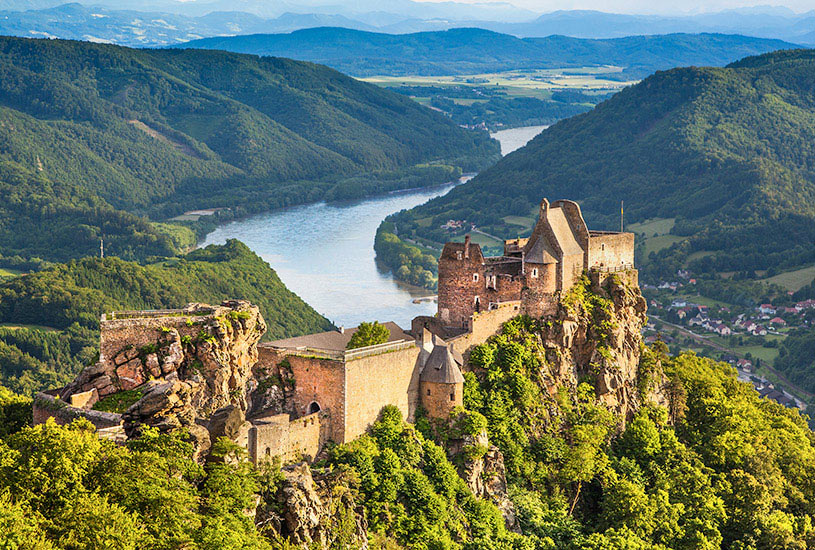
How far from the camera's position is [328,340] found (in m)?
59.5

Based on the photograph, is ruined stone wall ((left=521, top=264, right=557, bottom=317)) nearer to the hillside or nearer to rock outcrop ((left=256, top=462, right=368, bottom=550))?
the hillside

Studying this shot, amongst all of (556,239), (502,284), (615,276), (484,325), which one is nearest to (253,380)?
(484,325)

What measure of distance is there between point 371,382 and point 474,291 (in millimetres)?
13869

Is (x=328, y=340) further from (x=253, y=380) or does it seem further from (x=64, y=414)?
(x=64, y=414)

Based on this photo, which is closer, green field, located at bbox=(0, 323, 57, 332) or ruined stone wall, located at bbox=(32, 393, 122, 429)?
ruined stone wall, located at bbox=(32, 393, 122, 429)

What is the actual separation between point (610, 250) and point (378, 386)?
21.9 metres

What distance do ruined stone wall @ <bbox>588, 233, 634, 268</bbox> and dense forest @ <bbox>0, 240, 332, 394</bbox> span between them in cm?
5748

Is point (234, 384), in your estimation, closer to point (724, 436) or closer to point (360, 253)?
point (724, 436)

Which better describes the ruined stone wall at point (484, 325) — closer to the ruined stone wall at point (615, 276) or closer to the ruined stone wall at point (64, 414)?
the ruined stone wall at point (615, 276)

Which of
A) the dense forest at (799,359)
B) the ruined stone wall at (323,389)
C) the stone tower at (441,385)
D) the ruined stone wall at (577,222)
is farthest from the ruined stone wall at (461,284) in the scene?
the dense forest at (799,359)

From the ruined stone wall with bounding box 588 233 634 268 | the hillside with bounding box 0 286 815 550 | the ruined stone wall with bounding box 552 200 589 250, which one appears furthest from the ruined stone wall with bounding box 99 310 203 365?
the ruined stone wall with bounding box 588 233 634 268

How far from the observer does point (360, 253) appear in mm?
193625

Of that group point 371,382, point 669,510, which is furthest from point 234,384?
point 669,510

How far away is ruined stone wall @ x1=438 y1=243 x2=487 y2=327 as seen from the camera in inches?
2576
